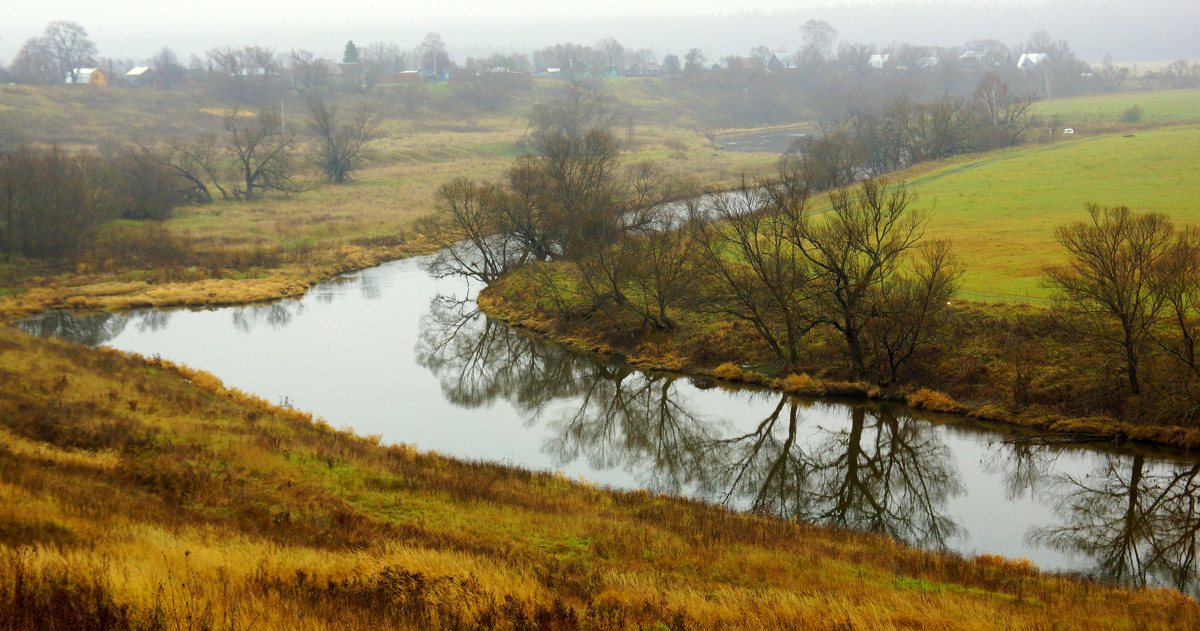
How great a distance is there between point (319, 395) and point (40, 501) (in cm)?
1773

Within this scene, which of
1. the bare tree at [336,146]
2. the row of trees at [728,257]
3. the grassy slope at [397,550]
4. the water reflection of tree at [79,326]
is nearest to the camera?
the grassy slope at [397,550]

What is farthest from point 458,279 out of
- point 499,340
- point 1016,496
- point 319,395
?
point 1016,496

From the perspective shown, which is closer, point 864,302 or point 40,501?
point 40,501

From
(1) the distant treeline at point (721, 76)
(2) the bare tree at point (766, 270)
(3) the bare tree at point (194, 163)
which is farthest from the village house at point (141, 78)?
(2) the bare tree at point (766, 270)

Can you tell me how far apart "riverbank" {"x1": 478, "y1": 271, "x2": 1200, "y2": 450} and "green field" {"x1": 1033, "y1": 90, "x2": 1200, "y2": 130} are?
62.5 meters

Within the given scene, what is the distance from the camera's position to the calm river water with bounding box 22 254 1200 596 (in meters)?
17.1

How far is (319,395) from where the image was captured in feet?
90.7

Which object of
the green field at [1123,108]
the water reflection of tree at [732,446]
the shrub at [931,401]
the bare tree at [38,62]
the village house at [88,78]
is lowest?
the water reflection of tree at [732,446]

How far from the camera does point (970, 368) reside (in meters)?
25.1

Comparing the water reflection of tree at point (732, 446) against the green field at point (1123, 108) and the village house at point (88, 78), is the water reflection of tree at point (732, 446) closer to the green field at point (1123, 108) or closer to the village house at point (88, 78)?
the green field at point (1123, 108)

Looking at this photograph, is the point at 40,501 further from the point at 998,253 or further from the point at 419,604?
the point at 998,253

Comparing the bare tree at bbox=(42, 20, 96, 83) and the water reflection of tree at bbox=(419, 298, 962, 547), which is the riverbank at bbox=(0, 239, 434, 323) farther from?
the bare tree at bbox=(42, 20, 96, 83)

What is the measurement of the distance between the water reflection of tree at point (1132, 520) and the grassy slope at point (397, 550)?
262 cm

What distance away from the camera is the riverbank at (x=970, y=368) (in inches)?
855
